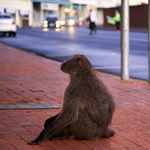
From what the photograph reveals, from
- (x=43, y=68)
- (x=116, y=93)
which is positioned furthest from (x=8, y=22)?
(x=116, y=93)

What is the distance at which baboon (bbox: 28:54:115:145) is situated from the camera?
3.81 meters

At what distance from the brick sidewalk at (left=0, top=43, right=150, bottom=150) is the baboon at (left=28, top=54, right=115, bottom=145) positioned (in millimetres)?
213

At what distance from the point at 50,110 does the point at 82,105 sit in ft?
7.02

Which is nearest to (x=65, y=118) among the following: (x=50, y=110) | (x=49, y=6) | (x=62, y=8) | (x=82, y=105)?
(x=82, y=105)

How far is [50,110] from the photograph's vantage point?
5.94 metres

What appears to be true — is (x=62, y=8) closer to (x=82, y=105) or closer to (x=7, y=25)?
(x=7, y=25)

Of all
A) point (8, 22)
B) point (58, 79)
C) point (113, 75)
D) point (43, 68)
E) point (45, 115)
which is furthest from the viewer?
point (8, 22)

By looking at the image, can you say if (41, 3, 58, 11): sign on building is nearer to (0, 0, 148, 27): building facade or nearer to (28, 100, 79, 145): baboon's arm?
(0, 0, 148, 27): building facade

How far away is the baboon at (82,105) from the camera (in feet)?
12.5

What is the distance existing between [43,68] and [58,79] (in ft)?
7.53

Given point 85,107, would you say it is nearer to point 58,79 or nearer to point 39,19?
point 58,79


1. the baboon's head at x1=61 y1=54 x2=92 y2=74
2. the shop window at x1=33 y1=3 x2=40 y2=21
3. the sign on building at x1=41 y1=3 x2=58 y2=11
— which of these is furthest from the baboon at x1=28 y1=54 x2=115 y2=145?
the sign on building at x1=41 y1=3 x2=58 y2=11

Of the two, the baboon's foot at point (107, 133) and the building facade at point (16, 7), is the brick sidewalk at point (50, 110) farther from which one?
the building facade at point (16, 7)

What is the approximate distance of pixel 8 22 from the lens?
2827 cm
